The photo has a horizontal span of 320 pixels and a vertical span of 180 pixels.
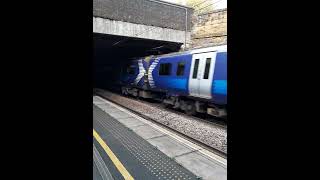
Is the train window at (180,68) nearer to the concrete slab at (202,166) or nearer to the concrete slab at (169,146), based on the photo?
the concrete slab at (169,146)

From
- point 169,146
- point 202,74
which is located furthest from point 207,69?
point 169,146

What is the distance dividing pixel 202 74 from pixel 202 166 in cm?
552

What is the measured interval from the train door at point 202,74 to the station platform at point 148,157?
289cm

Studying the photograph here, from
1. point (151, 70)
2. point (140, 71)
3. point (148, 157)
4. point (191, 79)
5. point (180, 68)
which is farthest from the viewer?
point (140, 71)

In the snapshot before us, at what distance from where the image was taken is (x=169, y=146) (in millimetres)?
6906

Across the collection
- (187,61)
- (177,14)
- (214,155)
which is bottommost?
(214,155)

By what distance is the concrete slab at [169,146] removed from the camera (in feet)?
21.0

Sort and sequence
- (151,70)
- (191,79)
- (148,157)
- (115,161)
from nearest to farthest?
(115,161), (148,157), (191,79), (151,70)

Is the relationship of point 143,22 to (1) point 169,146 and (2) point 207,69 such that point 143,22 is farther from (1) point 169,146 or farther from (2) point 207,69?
(1) point 169,146

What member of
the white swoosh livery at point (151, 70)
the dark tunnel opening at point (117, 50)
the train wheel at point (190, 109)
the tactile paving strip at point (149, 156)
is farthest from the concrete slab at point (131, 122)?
the dark tunnel opening at point (117, 50)

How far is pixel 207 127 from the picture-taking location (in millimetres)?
9539
